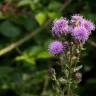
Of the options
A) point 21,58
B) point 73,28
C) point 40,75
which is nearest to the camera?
point 73,28

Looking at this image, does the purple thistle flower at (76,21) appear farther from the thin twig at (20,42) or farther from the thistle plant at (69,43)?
the thin twig at (20,42)

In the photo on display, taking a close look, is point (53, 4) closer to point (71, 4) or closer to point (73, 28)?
point (71, 4)

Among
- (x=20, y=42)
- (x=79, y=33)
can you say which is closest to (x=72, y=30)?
(x=79, y=33)

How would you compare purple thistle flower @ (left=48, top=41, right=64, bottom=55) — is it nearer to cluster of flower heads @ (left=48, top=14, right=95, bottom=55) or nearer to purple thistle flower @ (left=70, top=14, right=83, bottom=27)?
cluster of flower heads @ (left=48, top=14, right=95, bottom=55)

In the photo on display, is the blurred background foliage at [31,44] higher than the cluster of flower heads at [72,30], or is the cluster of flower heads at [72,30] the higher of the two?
the blurred background foliage at [31,44]

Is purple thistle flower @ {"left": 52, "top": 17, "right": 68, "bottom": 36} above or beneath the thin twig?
beneath

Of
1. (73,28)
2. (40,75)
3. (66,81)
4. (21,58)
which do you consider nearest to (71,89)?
(66,81)

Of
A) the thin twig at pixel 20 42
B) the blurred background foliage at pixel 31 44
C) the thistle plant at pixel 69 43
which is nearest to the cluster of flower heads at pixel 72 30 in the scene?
the thistle plant at pixel 69 43

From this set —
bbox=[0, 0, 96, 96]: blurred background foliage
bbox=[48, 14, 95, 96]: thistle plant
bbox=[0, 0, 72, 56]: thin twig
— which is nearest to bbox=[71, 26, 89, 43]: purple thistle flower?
bbox=[48, 14, 95, 96]: thistle plant

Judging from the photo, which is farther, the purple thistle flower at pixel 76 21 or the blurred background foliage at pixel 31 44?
the blurred background foliage at pixel 31 44
